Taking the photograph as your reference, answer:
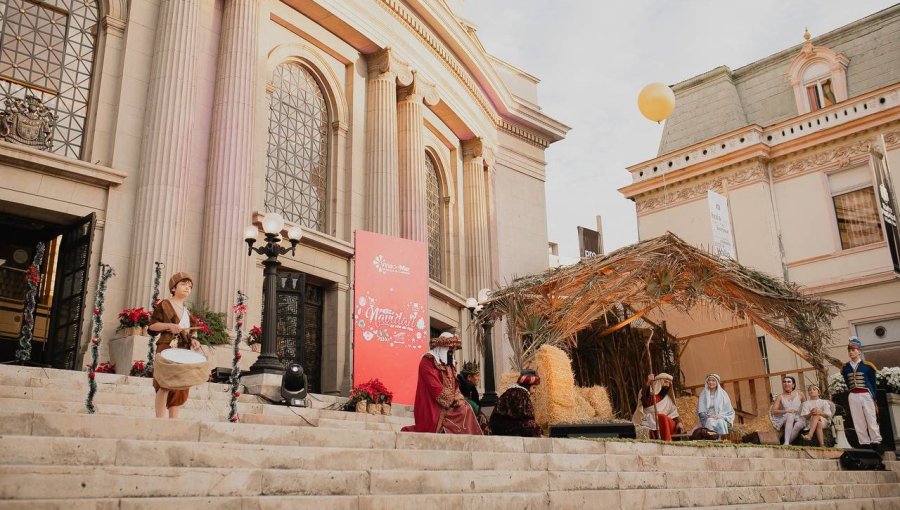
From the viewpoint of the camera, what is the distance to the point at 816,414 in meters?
14.4

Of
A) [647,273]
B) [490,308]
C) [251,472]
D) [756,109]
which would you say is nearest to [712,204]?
[647,273]

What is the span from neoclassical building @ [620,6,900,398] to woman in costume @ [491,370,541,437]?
10.8m

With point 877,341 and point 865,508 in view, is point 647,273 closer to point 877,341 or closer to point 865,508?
point 865,508

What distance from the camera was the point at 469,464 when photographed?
692 cm

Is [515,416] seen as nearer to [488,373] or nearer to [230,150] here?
[488,373]

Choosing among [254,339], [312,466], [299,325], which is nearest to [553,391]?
[254,339]

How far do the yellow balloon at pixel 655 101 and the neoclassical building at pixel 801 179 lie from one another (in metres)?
7.21

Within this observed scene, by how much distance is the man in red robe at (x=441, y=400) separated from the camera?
930cm

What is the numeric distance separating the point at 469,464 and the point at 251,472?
2419 mm

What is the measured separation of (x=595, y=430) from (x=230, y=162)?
9010mm

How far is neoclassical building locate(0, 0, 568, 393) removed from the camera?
13516 millimetres

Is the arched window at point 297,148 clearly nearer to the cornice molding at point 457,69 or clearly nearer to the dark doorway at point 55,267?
the cornice molding at point 457,69

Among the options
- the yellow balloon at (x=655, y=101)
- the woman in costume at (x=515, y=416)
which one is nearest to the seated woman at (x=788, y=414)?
the yellow balloon at (x=655, y=101)

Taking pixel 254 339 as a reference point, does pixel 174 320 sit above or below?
below
